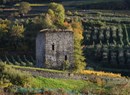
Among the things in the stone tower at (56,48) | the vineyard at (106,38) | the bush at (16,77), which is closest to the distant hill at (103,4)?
the vineyard at (106,38)

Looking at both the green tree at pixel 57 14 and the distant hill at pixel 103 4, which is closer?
the green tree at pixel 57 14

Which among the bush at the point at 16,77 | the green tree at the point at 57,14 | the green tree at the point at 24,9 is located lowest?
the green tree at the point at 24,9

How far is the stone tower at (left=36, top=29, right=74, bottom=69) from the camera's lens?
5050 centimetres

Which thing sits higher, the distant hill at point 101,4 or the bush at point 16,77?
the bush at point 16,77

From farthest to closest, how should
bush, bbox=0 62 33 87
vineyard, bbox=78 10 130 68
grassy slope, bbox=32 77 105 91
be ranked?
1. vineyard, bbox=78 10 130 68
2. grassy slope, bbox=32 77 105 91
3. bush, bbox=0 62 33 87

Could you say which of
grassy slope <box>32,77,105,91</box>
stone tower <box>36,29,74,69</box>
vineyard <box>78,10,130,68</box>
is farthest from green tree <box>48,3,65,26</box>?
grassy slope <box>32,77,105,91</box>

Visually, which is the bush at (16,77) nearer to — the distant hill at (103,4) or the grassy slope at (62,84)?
the grassy slope at (62,84)

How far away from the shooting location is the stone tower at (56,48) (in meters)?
50.5

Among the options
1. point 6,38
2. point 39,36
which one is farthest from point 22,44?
point 39,36

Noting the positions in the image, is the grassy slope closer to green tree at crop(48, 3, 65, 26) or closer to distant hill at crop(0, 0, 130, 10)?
green tree at crop(48, 3, 65, 26)

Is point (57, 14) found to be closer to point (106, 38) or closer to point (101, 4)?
point (106, 38)

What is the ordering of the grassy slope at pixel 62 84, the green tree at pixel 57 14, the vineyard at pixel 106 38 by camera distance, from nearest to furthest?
the grassy slope at pixel 62 84
the vineyard at pixel 106 38
the green tree at pixel 57 14

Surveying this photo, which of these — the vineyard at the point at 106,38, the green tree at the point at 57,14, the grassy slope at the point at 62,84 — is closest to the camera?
the grassy slope at the point at 62,84

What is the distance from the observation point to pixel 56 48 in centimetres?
5066
